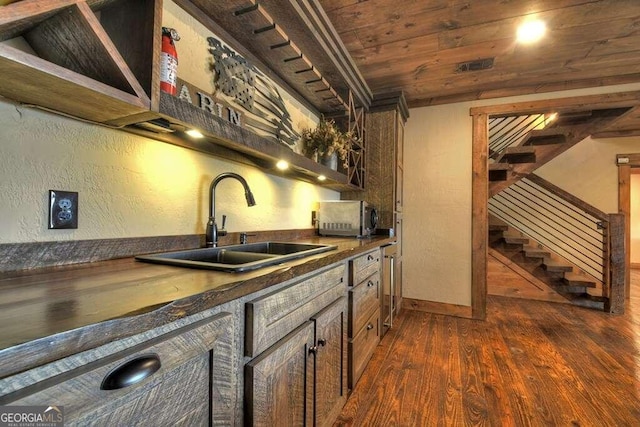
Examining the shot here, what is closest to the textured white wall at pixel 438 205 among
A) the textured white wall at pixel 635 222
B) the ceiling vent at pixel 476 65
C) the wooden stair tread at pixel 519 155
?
the ceiling vent at pixel 476 65

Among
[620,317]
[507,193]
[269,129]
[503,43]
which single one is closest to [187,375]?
[269,129]

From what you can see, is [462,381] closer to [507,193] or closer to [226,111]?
[226,111]

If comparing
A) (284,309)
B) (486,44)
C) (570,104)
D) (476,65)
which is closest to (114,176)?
(284,309)

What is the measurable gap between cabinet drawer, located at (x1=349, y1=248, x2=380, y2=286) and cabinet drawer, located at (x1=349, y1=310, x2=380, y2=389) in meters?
0.32

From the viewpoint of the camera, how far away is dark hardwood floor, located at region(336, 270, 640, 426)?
1.51 meters

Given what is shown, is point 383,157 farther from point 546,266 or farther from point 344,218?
point 546,266

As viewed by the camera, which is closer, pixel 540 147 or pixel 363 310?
→ pixel 363 310

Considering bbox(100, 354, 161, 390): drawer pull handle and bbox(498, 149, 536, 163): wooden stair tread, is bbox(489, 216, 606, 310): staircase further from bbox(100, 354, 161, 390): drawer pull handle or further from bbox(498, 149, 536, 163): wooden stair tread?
bbox(100, 354, 161, 390): drawer pull handle

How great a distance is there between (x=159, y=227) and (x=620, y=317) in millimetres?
4585

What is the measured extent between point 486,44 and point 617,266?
3.07 meters

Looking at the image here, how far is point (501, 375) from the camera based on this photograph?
6.23 feet

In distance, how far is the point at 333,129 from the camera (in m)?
2.22

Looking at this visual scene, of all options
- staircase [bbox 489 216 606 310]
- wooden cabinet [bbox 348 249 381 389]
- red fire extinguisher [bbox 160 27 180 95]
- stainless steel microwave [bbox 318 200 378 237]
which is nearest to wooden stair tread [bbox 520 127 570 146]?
staircase [bbox 489 216 606 310]

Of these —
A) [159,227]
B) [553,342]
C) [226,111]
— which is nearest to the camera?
[159,227]
